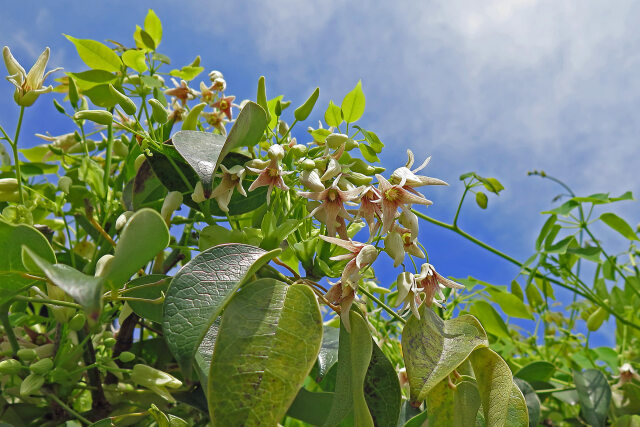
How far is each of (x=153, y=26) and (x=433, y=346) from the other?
0.64 metres

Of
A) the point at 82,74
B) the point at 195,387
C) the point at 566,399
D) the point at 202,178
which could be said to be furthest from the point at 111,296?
the point at 566,399

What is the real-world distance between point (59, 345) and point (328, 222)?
1.16 ft

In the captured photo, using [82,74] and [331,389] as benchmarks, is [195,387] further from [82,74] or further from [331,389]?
[82,74]

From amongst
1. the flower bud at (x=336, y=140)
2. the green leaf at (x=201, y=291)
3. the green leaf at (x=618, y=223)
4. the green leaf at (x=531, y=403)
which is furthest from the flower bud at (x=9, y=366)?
the green leaf at (x=618, y=223)

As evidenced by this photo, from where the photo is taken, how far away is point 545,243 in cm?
110

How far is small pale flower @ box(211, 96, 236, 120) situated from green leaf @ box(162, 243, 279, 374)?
43 centimetres

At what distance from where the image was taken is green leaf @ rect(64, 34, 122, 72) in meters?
0.71

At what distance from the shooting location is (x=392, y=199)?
503 millimetres

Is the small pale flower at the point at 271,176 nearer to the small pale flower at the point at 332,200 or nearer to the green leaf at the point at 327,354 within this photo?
the small pale flower at the point at 332,200

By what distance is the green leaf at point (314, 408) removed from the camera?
1.55ft

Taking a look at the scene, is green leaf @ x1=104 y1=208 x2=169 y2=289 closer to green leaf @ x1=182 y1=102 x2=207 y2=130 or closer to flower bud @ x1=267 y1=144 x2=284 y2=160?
flower bud @ x1=267 y1=144 x2=284 y2=160

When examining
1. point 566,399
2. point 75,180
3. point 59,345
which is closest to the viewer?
point 59,345

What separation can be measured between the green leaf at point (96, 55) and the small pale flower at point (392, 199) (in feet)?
1.49

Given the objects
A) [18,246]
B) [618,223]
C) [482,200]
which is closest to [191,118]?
[18,246]
